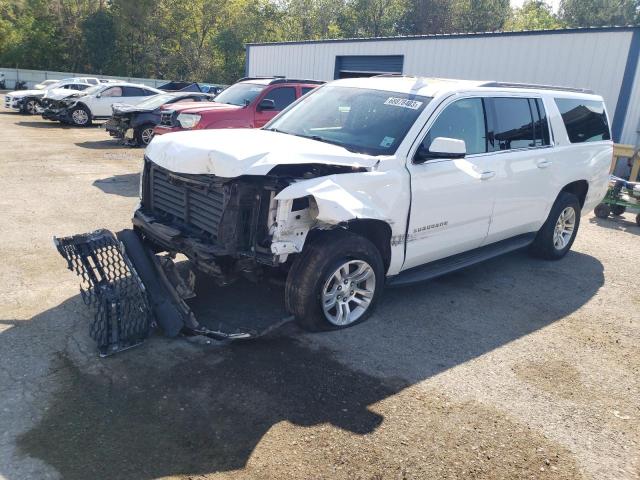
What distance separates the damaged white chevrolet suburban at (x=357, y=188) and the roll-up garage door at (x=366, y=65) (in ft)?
42.9

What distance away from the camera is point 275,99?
11.2 meters

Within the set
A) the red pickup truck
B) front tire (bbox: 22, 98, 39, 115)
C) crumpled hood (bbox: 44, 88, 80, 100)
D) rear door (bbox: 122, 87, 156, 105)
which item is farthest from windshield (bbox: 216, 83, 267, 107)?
front tire (bbox: 22, 98, 39, 115)

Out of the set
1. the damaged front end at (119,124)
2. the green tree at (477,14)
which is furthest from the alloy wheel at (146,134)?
the green tree at (477,14)

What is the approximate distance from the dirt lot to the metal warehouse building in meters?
9.20

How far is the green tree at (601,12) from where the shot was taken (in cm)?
4912

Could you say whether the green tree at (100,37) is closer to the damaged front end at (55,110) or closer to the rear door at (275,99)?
the damaged front end at (55,110)

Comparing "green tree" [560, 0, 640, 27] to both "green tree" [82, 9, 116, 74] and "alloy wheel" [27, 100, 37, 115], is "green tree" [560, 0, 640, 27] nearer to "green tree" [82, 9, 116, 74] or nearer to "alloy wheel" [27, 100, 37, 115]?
"green tree" [82, 9, 116, 74]

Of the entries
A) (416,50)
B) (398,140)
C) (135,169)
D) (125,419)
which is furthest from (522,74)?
(125,419)

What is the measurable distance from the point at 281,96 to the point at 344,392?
8503mm

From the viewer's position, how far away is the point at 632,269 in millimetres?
7020

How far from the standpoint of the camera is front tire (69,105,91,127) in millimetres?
19375

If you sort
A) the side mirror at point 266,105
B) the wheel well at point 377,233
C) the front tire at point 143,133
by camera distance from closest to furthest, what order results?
the wheel well at point 377,233
the side mirror at point 266,105
the front tire at point 143,133

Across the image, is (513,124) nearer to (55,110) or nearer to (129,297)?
(129,297)

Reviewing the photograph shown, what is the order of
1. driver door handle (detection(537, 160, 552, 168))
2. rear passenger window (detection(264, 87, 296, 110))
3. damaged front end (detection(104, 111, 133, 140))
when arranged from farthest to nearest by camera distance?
damaged front end (detection(104, 111, 133, 140)) → rear passenger window (detection(264, 87, 296, 110)) → driver door handle (detection(537, 160, 552, 168))
